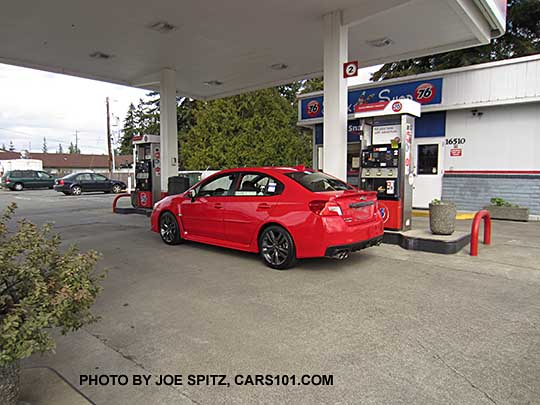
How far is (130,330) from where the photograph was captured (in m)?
3.44

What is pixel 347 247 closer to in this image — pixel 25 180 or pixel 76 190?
pixel 76 190

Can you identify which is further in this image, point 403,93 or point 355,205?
point 403,93

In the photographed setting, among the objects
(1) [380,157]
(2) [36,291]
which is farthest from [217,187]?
(2) [36,291]

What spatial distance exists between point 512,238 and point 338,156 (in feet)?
12.9

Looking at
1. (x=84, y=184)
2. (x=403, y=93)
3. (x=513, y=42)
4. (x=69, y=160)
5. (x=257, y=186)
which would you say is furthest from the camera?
(x=69, y=160)

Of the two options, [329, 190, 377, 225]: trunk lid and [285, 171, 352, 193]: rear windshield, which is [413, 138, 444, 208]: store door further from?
[329, 190, 377, 225]: trunk lid

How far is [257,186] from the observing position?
5824mm

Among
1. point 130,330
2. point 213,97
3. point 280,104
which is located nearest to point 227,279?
point 130,330

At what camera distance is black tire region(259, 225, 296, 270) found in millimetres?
5230

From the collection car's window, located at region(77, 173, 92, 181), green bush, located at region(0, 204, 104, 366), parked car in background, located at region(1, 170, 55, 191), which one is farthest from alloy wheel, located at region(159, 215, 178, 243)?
parked car in background, located at region(1, 170, 55, 191)

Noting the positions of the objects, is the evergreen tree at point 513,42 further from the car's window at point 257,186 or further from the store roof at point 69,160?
the store roof at point 69,160

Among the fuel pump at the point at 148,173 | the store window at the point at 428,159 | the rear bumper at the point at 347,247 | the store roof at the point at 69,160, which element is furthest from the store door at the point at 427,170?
the store roof at the point at 69,160

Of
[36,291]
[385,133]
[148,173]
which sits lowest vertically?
[36,291]

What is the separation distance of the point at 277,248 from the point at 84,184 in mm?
20776
